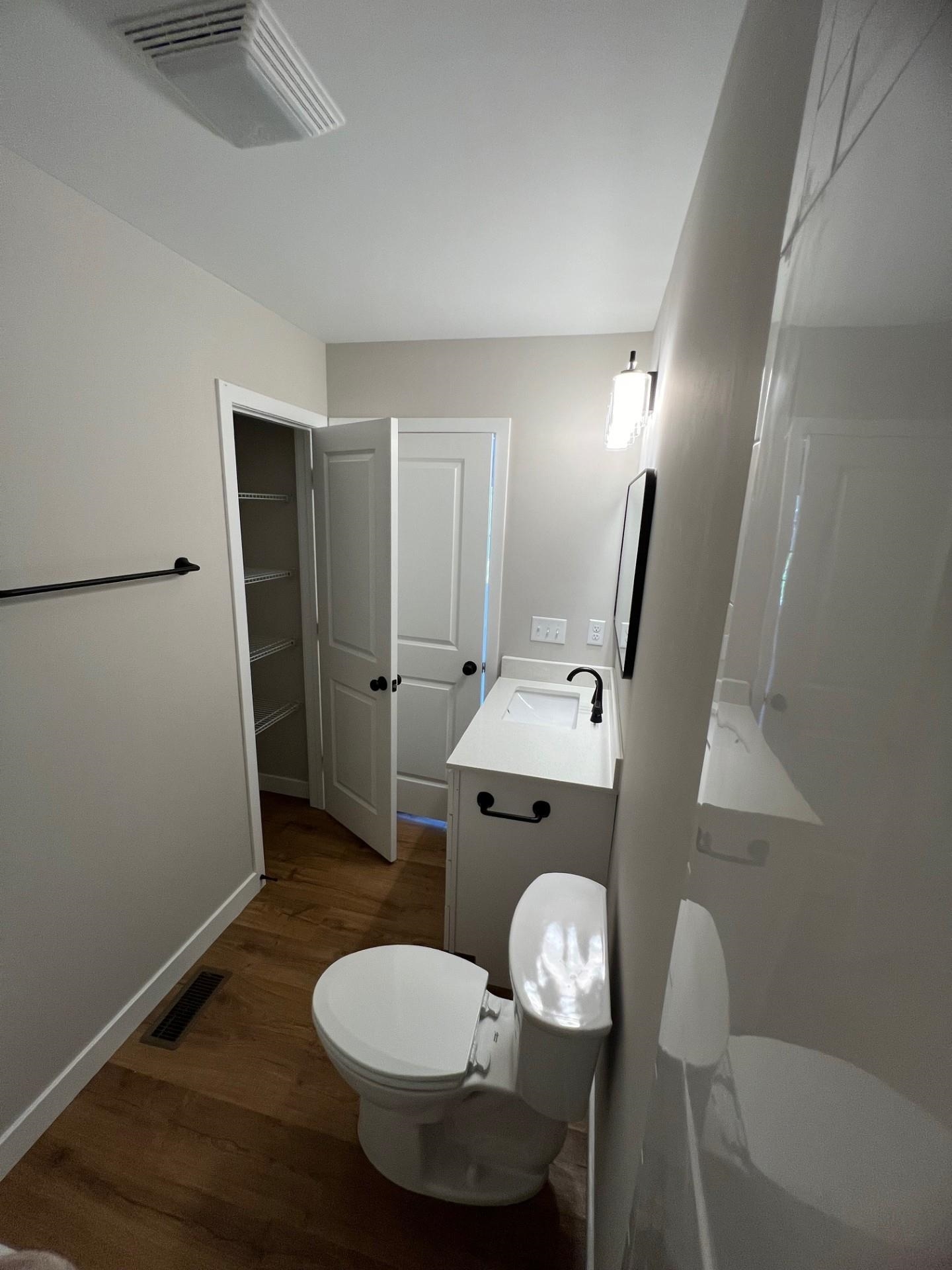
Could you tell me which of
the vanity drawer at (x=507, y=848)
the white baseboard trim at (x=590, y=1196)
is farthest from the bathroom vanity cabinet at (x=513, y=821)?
the white baseboard trim at (x=590, y=1196)

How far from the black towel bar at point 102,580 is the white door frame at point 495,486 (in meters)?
1.04

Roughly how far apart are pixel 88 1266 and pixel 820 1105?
5.63 feet

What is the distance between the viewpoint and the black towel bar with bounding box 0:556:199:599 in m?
1.12

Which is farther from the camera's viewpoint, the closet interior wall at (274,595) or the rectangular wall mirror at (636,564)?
the closet interior wall at (274,595)

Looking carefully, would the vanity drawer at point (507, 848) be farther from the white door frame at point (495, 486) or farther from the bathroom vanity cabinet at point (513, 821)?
the white door frame at point (495, 486)

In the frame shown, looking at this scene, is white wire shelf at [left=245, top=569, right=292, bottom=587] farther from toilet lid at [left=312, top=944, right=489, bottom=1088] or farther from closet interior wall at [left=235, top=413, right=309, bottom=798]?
toilet lid at [left=312, top=944, right=489, bottom=1088]

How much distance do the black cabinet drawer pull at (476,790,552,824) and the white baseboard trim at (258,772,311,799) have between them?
1.56 meters

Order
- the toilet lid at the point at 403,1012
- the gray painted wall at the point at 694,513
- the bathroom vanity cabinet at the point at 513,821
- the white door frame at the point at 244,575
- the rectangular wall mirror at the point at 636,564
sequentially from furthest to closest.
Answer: the white door frame at the point at 244,575, the bathroom vanity cabinet at the point at 513,821, the rectangular wall mirror at the point at 636,564, the toilet lid at the point at 403,1012, the gray painted wall at the point at 694,513

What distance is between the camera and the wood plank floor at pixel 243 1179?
1094 mm

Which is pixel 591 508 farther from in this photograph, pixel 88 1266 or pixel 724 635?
pixel 88 1266

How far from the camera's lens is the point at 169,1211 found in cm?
114

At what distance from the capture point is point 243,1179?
3.95 feet

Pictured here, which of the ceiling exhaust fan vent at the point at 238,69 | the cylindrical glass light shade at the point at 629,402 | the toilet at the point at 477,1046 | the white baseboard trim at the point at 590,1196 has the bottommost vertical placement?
the white baseboard trim at the point at 590,1196

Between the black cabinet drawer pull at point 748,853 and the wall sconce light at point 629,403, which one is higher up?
the wall sconce light at point 629,403
